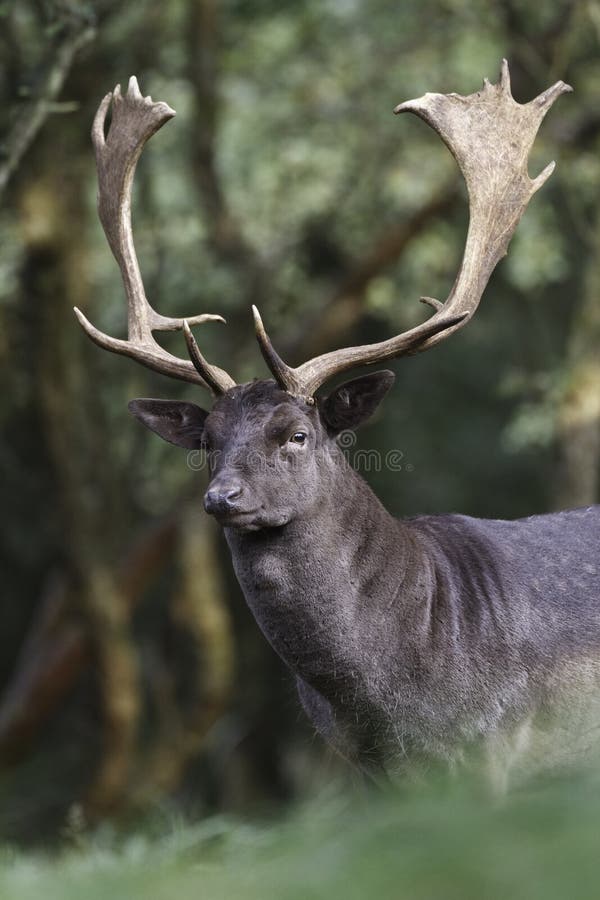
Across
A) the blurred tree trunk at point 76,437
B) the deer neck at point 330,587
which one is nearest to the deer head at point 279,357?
the deer neck at point 330,587

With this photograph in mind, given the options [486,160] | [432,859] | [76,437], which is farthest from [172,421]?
[76,437]

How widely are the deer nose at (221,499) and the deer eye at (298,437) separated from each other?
1.50 feet

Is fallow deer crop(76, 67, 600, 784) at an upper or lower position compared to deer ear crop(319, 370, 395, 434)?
lower

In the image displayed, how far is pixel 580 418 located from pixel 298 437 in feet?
21.0

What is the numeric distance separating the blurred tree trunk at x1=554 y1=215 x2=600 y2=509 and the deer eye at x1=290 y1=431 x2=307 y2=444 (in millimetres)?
6248

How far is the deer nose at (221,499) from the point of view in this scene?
16.7ft

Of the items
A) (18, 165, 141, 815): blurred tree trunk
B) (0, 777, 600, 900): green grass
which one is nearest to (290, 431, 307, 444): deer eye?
(0, 777, 600, 900): green grass

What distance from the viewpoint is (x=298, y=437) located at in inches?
217

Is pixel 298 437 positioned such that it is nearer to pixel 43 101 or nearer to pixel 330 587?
pixel 330 587

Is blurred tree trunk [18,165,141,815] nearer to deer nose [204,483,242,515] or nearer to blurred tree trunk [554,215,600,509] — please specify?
blurred tree trunk [554,215,600,509]

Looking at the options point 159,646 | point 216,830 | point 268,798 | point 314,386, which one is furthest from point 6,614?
point 314,386

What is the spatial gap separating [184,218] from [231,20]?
2.38 m

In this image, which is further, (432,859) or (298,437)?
(298,437)

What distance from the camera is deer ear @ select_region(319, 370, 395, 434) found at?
5.72 meters
